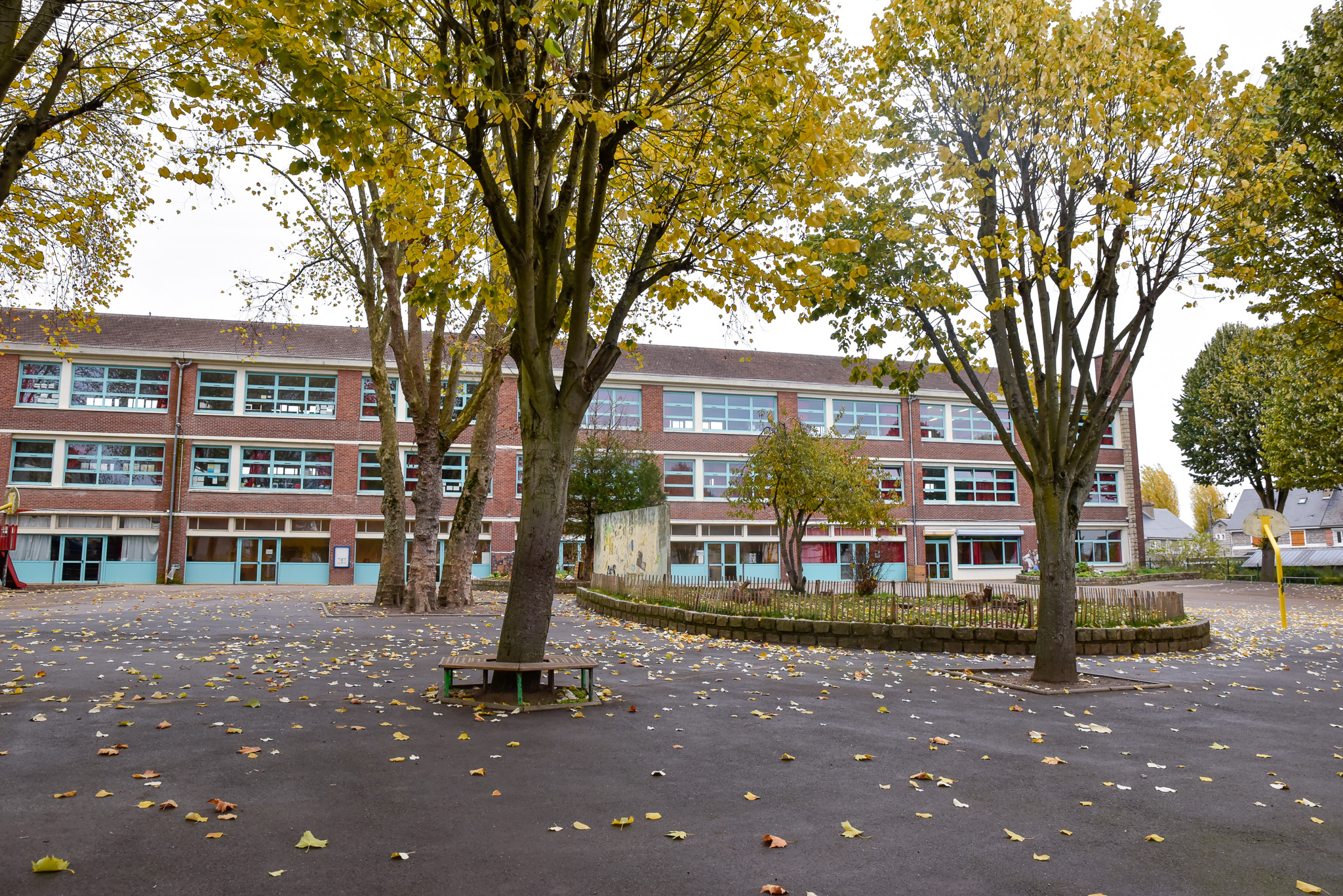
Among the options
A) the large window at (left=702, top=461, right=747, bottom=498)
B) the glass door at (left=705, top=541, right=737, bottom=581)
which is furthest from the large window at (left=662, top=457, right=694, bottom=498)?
the glass door at (left=705, top=541, right=737, bottom=581)

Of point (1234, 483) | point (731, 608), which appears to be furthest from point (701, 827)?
point (1234, 483)

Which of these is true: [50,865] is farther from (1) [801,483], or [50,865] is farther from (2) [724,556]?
(2) [724,556]

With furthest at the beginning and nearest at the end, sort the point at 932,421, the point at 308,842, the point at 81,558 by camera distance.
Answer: the point at 932,421 → the point at 81,558 → the point at 308,842

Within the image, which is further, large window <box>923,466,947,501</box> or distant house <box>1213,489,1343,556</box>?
distant house <box>1213,489,1343,556</box>

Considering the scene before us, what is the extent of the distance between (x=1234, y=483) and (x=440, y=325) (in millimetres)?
38388

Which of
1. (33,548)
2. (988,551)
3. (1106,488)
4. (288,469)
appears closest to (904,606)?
(288,469)

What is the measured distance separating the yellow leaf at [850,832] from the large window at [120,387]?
37.5 m

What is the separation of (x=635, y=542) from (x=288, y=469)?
21328 mm

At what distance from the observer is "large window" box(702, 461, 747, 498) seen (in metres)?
40.0

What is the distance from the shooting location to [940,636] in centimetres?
1345

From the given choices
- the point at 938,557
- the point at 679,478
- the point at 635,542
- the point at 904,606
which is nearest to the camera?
the point at 904,606

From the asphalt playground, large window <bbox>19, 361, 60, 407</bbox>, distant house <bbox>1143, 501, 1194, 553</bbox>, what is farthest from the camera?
distant house <bbox>1143, 501, 1194, 553</bbox>

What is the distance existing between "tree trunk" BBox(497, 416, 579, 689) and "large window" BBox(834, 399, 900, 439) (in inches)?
1387

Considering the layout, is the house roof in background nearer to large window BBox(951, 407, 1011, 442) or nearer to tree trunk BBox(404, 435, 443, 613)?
large window BBox(951, 407, 1011, 442)
